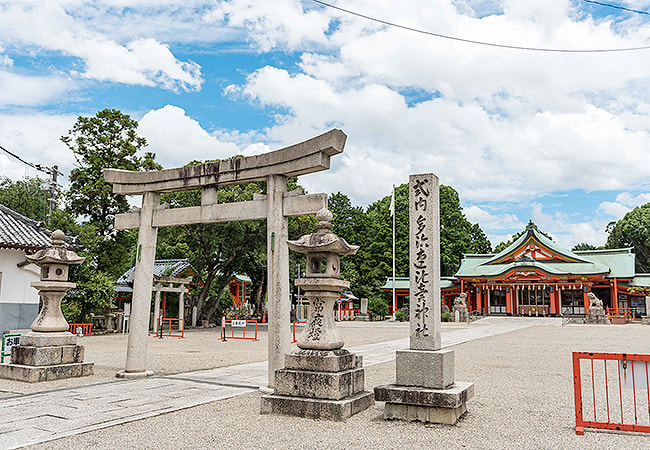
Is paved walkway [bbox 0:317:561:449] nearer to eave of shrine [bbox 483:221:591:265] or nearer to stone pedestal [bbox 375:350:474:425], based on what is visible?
stone pedestal [bbox 375:350:474:425]

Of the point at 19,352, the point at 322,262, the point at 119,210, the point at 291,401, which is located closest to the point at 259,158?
the point at 322,262

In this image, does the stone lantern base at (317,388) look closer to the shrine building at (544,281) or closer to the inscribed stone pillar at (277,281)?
the inscribed stone pillar at (277,281)

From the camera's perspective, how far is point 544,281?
120ft

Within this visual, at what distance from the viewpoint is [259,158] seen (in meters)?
8.52

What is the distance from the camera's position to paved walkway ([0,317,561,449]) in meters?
5.53

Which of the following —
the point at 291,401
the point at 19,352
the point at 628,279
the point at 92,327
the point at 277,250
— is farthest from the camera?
the point at 628,279

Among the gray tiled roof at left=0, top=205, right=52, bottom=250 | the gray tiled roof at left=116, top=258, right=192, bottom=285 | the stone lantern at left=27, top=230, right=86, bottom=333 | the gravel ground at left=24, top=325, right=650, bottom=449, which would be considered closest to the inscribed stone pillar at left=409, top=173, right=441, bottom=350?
the gravel ground at left=24, top=325, right=650, bottom=449

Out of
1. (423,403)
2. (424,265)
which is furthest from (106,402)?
(424,265)

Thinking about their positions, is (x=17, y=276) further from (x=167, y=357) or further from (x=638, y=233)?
(x=638, y=233)

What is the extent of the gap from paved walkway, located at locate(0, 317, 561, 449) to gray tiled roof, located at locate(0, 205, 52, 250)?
8.68 meters

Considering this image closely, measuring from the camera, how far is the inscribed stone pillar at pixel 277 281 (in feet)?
25.5

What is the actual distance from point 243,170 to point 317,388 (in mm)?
4231

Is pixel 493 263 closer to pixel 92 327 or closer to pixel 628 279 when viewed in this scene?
pixel 628 279

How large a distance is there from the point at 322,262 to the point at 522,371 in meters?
6.07
